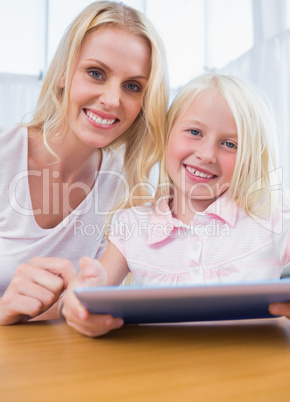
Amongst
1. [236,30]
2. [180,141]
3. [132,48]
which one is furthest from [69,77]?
[236,30]

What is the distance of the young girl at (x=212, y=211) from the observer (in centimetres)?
115

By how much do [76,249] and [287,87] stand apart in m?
2.14

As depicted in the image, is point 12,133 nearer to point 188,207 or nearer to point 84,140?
point 84,140

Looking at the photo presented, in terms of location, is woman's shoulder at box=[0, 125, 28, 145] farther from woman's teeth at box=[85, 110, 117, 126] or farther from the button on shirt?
the button on shirt

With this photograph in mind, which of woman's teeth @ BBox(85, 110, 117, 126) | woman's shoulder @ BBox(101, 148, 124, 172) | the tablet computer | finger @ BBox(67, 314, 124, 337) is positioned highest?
woman's teeth @ BBox(85, 110, 117, 126)

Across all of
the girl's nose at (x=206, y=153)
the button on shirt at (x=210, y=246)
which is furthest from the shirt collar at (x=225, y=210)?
the girl's nose at (x=206, y=153)

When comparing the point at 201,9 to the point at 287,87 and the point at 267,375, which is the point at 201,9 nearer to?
the point at 287,87

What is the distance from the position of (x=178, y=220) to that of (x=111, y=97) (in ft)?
1.34

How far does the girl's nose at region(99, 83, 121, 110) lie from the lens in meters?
1.24

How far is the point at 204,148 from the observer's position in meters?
1.16

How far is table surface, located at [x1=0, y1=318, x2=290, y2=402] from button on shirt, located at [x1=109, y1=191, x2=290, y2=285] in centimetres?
45

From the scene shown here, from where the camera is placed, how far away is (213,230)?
1.21 m

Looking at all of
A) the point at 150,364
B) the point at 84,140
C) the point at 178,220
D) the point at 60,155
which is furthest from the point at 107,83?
the point at 150,364

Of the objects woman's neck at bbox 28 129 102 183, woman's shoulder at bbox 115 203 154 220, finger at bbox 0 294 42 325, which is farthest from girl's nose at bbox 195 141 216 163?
finger at bbox 0 294 42 325
